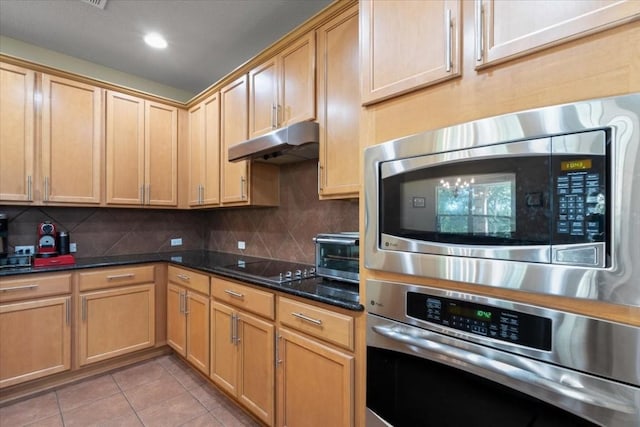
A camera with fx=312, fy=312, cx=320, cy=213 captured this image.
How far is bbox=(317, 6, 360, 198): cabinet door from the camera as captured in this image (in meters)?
1.69

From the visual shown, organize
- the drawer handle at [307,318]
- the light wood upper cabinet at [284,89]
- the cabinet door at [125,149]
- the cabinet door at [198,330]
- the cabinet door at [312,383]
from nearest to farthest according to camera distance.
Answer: the cabinet door at [312,383] < the drawer handle at [307,318] < the light wood upper cabinet at [284,89] < the cabinet door at [198,330] < the cabinet door at [125,149]

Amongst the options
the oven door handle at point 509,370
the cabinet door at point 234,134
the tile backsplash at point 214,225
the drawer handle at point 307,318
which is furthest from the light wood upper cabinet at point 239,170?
the oven door handle at point 509,370

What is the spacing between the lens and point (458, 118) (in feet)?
3.36

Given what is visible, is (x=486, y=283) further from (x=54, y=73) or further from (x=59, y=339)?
(x=54, y=73)

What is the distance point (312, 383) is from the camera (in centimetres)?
150

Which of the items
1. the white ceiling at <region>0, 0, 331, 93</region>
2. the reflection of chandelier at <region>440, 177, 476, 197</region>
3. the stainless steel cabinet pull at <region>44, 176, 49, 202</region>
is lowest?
the reflection of chandelier at <region>440, 177, 476, 197</region>

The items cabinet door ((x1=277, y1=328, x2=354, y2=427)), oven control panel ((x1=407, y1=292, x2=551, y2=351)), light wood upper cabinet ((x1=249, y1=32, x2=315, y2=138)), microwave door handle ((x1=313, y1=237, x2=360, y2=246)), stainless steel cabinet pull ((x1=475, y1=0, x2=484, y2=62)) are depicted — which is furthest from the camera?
light wood upper cabinet ((x1=249, y1=32, x2=315, y2=138))

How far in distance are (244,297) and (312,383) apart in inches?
25.9

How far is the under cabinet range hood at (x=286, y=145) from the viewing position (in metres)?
1.84

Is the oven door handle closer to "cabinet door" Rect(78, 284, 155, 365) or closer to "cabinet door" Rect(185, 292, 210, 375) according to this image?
"cabinet door" Rect(185, 292, 210, 375)

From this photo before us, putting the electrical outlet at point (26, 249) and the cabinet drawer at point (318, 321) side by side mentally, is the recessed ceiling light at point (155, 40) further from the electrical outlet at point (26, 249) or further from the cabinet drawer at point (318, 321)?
the cabinet drawer at point (318, 321)

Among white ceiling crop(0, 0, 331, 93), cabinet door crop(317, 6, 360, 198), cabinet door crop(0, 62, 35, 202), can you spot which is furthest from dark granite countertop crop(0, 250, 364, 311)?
white ceiling crop(0, 0, 331, 93)

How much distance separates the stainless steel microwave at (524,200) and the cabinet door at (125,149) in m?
2.66

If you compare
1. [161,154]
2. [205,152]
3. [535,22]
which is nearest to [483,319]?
[535,22]
